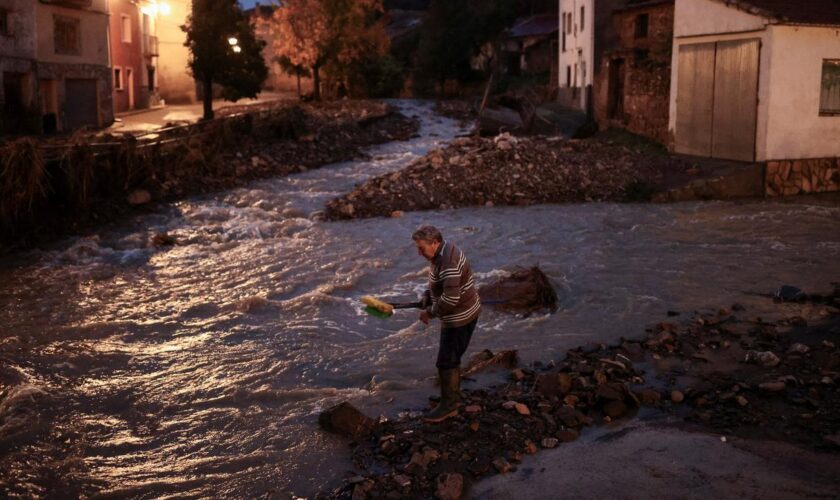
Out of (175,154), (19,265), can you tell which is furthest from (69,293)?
(175,154)

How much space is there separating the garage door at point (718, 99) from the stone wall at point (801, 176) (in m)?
0.64

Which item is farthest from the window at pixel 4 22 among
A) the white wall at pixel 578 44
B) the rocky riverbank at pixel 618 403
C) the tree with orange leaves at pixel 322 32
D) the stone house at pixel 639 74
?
the rocky riverbank at pixel 618 403

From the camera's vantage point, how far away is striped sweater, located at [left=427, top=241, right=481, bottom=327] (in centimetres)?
622

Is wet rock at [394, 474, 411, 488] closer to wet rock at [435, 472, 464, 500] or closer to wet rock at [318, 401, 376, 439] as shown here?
wet rock at [435, 472, 464, 500]

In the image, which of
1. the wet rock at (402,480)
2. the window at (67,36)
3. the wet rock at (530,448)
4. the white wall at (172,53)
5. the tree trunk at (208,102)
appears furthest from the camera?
the white wall at (172,53)

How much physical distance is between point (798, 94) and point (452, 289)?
591 inches

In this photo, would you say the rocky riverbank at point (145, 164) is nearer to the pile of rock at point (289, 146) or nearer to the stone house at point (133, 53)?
the pile of rock at point (289, 146)

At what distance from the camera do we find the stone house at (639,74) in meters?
21.9

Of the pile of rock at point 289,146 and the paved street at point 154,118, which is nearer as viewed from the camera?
the pile of rock at point 289,146

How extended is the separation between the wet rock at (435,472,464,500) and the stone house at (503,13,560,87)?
1502 inches

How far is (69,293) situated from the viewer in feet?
37.5

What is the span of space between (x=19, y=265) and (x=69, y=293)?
2175 millimetres

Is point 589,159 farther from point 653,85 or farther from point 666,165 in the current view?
point 653,85

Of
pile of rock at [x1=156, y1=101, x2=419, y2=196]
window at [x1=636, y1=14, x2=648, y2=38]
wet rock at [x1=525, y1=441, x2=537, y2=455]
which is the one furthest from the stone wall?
wet rock at [x1=525, y1=441, x2=537, y2=455]
